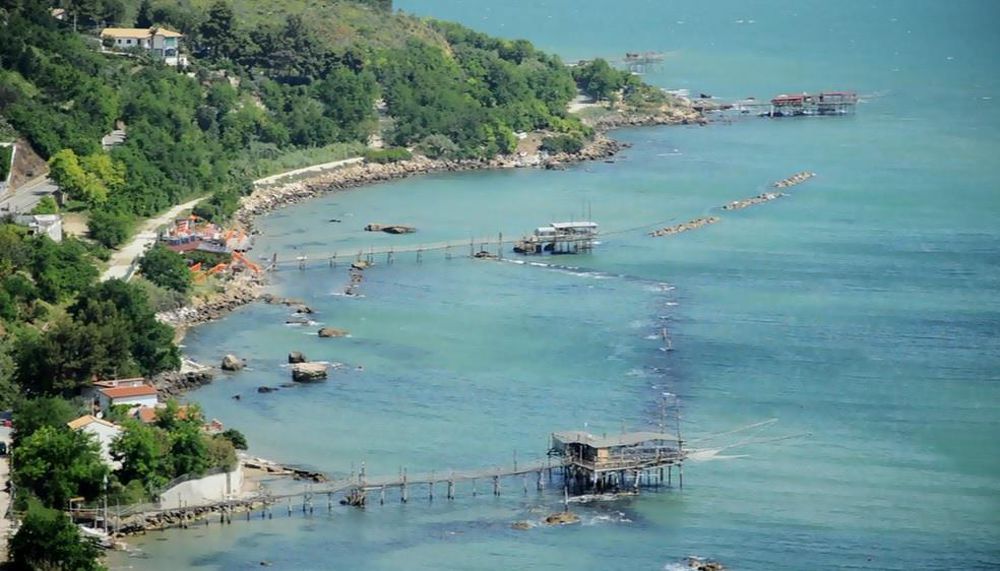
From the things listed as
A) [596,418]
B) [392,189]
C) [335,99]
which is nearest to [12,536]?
[596,418]

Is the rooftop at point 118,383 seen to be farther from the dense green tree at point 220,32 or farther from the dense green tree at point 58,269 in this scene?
the dense green tree at point 220,32

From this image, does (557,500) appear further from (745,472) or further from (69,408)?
(69,408)

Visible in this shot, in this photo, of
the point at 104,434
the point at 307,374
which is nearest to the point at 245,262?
the point at 307,374

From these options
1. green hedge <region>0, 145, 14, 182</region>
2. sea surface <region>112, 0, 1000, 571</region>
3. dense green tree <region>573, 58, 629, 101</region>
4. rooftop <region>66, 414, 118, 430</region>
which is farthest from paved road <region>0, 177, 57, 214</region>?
dense green tree <region>573, 58, 629, 101</region>

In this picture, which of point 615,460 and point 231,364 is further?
point 231,364

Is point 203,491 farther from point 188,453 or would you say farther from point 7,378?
point 7,378

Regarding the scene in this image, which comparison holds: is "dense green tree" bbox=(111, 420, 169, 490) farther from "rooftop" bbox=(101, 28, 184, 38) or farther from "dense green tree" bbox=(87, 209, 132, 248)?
"rooftop" bbox=(101, 28, 184, 38)

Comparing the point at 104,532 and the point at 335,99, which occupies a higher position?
the point at 335,99

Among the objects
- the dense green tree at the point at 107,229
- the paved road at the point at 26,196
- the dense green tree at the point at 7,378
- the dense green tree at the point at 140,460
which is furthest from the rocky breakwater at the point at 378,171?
the dense green tree at the point at 140,460
